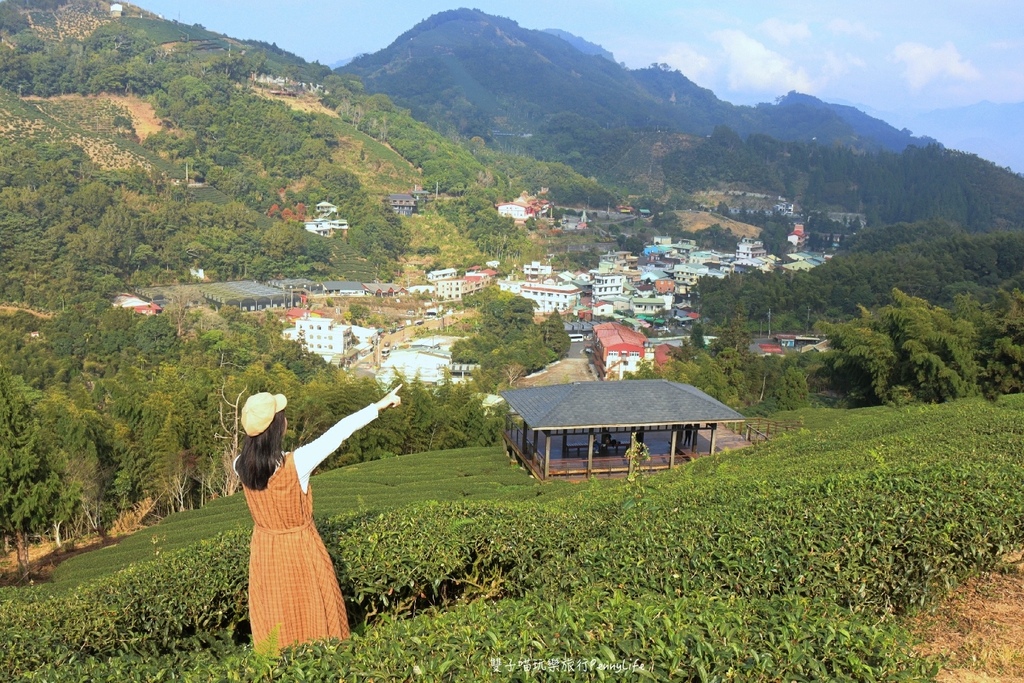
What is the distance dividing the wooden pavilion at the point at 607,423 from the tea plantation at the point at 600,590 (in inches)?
228

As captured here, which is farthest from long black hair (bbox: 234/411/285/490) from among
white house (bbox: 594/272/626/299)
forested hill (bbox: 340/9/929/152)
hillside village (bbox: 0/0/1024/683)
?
forested hill (bbox: 340/9/929/152)

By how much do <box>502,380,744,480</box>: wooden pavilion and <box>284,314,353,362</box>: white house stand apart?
22352mm

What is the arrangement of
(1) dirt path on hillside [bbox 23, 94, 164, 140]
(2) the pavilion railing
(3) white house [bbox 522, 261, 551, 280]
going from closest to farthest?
(2) the pavilion railing
(3) white house [bbox 522, 261, 551, 280]
(1) dirt path on hillside [bbox 23, 94, 164, 140]

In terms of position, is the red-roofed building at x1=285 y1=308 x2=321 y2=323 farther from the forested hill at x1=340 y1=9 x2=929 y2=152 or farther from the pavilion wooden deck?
the forested hill at x1=340 y1=9 x2=929 y2=152

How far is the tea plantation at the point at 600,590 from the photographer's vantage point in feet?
9.38

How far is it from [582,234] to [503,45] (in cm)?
14147

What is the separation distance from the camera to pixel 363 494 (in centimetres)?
1152

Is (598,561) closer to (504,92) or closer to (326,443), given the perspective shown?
(326,443)

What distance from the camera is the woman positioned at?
3.16 m

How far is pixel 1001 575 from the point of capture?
5.17 m

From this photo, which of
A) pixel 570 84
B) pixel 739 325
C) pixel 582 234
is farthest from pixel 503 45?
pixel 739 325

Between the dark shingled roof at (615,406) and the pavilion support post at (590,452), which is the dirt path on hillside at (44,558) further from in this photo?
the pavilion support post at (590,452)

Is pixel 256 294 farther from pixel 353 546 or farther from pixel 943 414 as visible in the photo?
pixel 353 546

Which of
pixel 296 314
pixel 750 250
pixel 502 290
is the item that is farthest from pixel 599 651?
pixel 750 250
